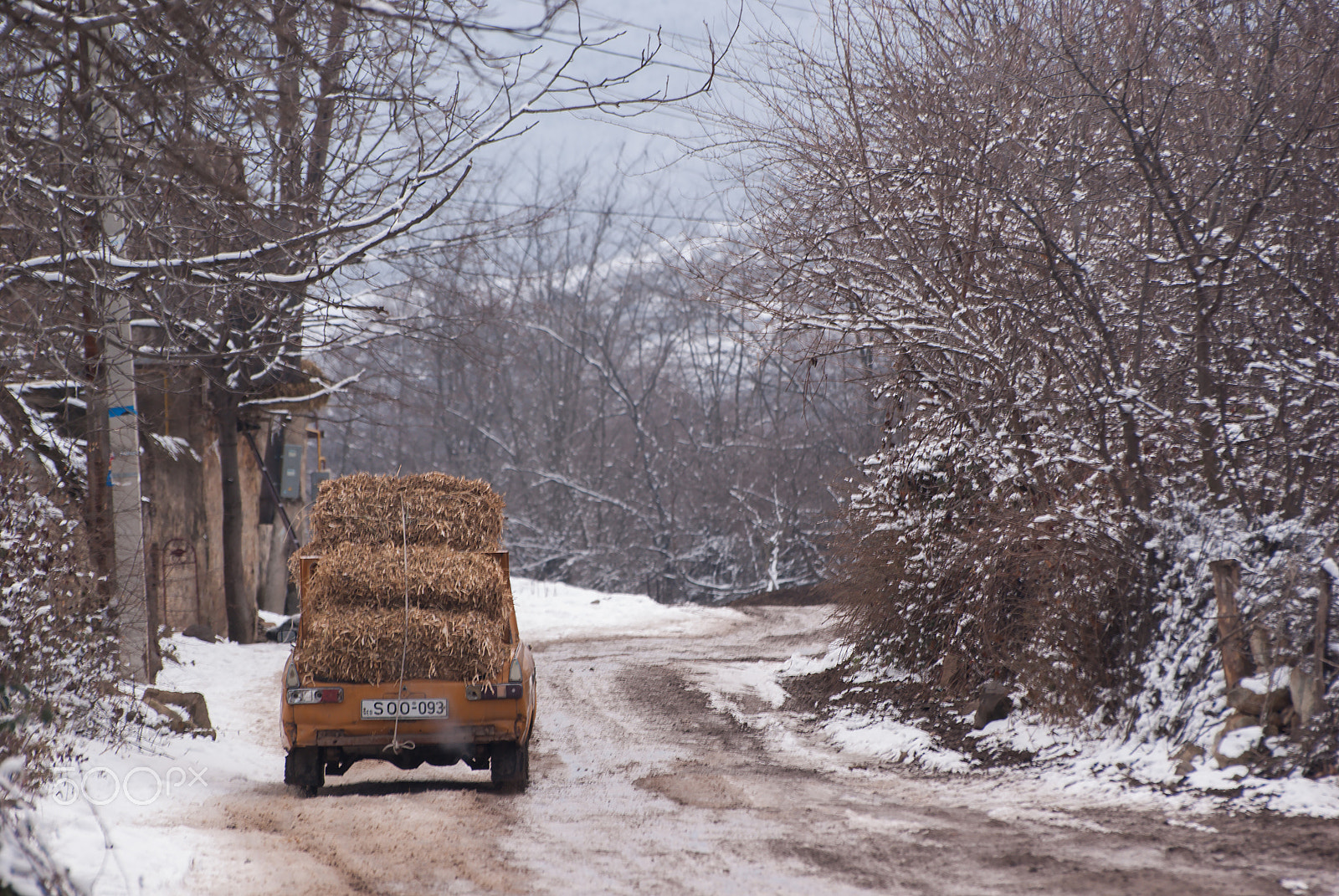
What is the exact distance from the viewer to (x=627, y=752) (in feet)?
28.2

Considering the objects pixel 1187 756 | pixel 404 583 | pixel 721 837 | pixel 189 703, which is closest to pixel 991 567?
pixel 1187 756

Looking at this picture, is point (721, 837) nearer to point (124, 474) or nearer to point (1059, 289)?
point (1059, 289)

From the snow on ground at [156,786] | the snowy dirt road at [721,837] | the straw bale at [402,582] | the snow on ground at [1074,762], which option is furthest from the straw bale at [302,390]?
the snowy dirt road at [721,837]

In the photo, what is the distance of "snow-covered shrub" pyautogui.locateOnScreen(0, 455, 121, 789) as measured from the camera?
646 centimetres

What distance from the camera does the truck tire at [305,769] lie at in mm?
7066

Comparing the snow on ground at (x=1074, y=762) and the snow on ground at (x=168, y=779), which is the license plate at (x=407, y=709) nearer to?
the snow on ground at (x=168, y=779)

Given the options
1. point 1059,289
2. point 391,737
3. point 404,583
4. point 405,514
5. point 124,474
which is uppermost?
point 1059,289

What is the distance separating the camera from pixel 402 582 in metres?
7.30

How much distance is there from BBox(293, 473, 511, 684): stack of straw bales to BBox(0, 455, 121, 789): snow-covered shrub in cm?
151

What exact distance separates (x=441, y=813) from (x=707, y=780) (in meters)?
1.89

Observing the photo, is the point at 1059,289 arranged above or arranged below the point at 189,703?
above

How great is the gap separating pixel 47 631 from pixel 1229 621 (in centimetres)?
715

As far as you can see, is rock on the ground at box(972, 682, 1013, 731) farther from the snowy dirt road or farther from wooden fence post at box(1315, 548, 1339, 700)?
wooden fence post at box(1315, 548, 1339, 700)

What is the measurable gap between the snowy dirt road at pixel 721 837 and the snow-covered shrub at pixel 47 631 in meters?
1.12
